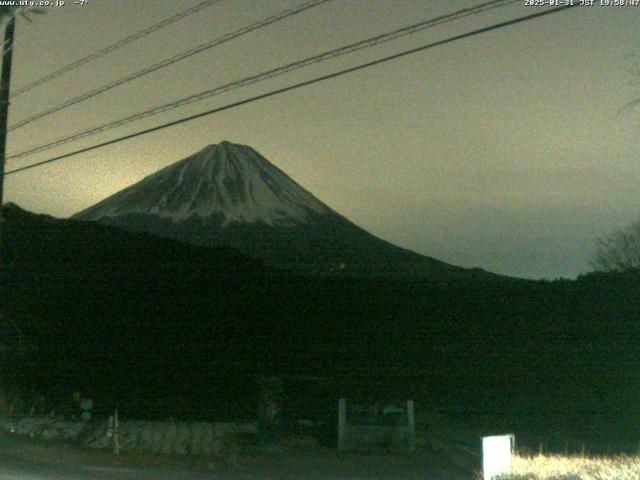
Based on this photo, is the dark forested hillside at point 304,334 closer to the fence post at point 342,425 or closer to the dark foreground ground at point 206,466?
the fence post at point 342,425

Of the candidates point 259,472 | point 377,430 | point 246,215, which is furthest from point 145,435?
point 246,215

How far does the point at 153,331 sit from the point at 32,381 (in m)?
7.79

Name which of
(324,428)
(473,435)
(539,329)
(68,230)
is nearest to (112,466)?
(324,428)

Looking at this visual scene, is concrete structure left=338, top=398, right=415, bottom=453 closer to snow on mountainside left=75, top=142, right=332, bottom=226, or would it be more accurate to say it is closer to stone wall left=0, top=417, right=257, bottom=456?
stone wall left=0, top=417, right=257, bottom=456

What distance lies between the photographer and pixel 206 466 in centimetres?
1254

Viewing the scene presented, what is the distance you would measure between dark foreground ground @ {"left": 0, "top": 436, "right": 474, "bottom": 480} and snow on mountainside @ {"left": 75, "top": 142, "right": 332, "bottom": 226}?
4445cm

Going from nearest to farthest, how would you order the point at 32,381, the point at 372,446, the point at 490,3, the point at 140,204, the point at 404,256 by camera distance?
1. the point at 490,3
2. the point at 372,446
3. the point at 32,381
4. the point at 404,256
5. the point at 140,204

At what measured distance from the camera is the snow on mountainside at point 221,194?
202 ft

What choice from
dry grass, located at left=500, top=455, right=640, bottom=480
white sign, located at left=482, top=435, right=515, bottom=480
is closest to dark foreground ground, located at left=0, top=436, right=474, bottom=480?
white sign, located at left=482, top=435, right=515, bottom=480

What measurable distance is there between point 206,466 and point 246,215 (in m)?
50.4

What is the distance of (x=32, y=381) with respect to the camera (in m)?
25.4

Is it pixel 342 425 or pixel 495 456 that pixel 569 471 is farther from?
pixel 342 425

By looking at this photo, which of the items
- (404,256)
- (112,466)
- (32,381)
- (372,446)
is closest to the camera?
(112,466)

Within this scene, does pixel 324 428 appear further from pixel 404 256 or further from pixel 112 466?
pixel 404 256
